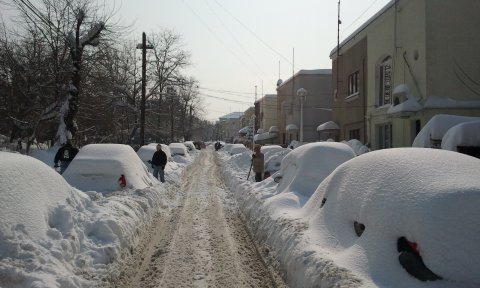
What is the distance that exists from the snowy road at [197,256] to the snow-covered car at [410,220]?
1.54 m

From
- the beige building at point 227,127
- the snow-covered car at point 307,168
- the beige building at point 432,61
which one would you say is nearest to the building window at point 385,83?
the beige building at point 432,61

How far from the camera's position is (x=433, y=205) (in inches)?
151

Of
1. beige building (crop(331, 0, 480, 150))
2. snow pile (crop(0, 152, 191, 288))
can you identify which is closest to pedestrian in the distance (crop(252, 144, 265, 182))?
beige building (crop(331, 0, 480, 150))

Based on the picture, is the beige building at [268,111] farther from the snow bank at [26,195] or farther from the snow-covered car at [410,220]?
the snow-covered car at [410,220]

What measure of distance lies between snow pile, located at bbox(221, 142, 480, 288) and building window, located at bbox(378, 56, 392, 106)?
19054mm

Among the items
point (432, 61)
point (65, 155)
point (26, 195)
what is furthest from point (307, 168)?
point (432, 61)

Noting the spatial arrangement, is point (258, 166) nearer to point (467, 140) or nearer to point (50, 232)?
point (467, 140)

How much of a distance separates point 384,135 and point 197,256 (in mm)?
19154

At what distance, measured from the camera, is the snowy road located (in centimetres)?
587

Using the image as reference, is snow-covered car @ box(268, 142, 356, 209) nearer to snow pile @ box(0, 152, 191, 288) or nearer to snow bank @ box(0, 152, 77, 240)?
snow pile @ box(0, 152, 191, 288)

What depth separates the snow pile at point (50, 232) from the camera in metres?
4.59

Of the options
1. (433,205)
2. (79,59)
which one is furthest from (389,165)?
(79,59)

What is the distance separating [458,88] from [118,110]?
88.0ft

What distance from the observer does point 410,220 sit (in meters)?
3.88
